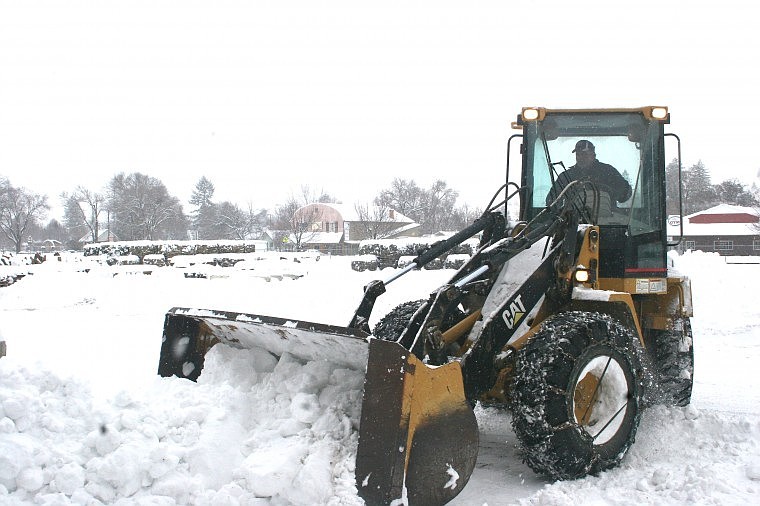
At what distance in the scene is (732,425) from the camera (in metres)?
4.60

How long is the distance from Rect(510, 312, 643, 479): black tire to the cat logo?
0.26 m

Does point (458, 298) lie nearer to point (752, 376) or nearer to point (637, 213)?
point (637, 213)

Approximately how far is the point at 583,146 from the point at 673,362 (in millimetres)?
2000

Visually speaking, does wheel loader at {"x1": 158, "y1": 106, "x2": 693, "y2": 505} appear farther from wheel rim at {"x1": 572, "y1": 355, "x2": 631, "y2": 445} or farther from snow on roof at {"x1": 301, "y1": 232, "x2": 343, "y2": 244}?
snow on roof at {"x1": 301, "y1": 232, "x2": 343, "y2": 244}

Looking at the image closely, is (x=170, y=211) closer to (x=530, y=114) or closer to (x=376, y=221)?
(x=376, y=221)

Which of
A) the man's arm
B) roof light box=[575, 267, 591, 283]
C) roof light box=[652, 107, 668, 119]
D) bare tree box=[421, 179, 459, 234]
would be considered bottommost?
roof light box=[575, 267, 591, 283]

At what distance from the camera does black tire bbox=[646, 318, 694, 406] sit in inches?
201

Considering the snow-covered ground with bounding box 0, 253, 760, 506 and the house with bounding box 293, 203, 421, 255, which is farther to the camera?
the house with bounding box 293, 203, 421, 255

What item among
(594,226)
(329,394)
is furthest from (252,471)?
(594,226)

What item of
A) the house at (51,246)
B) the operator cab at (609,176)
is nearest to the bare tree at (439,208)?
the house at (51,246)

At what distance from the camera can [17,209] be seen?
213 feet

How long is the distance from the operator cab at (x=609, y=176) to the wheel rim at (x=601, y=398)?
1.10 meters

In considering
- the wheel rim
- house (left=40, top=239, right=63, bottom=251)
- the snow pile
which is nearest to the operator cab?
the wheel rim

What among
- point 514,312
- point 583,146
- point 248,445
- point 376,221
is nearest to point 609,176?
point 583,146
